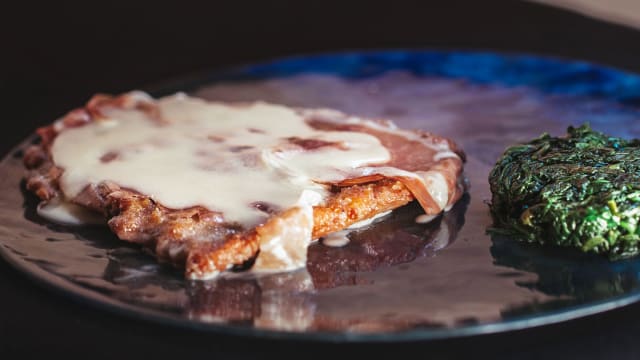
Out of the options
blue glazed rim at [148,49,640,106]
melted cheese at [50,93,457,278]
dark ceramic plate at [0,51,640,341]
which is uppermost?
blue glazed rim at [148,49,640,106]

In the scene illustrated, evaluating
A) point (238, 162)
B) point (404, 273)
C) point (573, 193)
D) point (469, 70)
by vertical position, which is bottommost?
point (404, 273)

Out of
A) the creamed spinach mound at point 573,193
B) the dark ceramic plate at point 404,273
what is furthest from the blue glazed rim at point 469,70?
the creamed spinach mound at point 573,193

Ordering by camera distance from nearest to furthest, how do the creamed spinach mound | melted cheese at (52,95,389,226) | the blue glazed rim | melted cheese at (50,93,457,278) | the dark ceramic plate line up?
1. the dark ceramic plate
2. the creamed spinach mound
3. melted cheese at (50,93,457,278)
4. melted cheese at (52,95,389,226)
5. the blue glazed rim

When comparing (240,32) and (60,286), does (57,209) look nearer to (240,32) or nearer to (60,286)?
(60,286)

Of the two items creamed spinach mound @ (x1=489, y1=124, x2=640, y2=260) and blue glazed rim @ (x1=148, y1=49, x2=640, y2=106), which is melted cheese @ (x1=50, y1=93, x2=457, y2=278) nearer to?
creamed spinach mound @ (x1=489, y1=124, x2=640, y2=260)

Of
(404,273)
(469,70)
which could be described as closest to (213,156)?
(404,273)

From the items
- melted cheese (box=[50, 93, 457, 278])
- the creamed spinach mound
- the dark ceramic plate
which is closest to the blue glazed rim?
the dark ceramic plate

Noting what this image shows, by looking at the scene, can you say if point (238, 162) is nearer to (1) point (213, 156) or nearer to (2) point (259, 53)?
(1) point (213, 156)

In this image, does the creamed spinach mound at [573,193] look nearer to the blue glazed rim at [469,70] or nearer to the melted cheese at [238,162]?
the melted cheese at [238,162]
